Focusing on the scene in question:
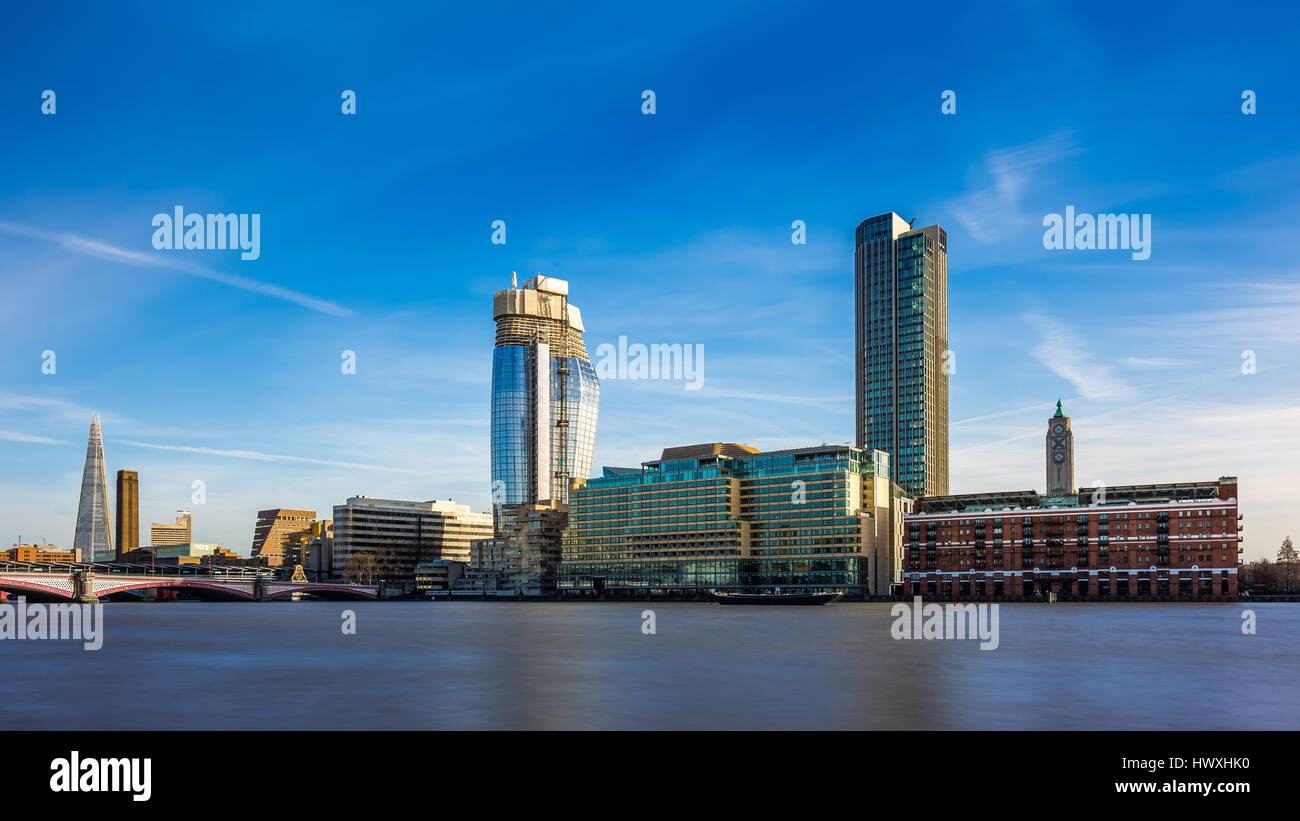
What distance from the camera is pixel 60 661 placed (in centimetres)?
5447

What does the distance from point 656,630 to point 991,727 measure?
215 feet

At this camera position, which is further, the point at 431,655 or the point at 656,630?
the point at 656,630

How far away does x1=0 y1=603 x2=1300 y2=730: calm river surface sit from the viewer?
3216 cm

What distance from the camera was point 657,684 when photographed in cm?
4262

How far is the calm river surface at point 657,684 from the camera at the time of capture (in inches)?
1266
